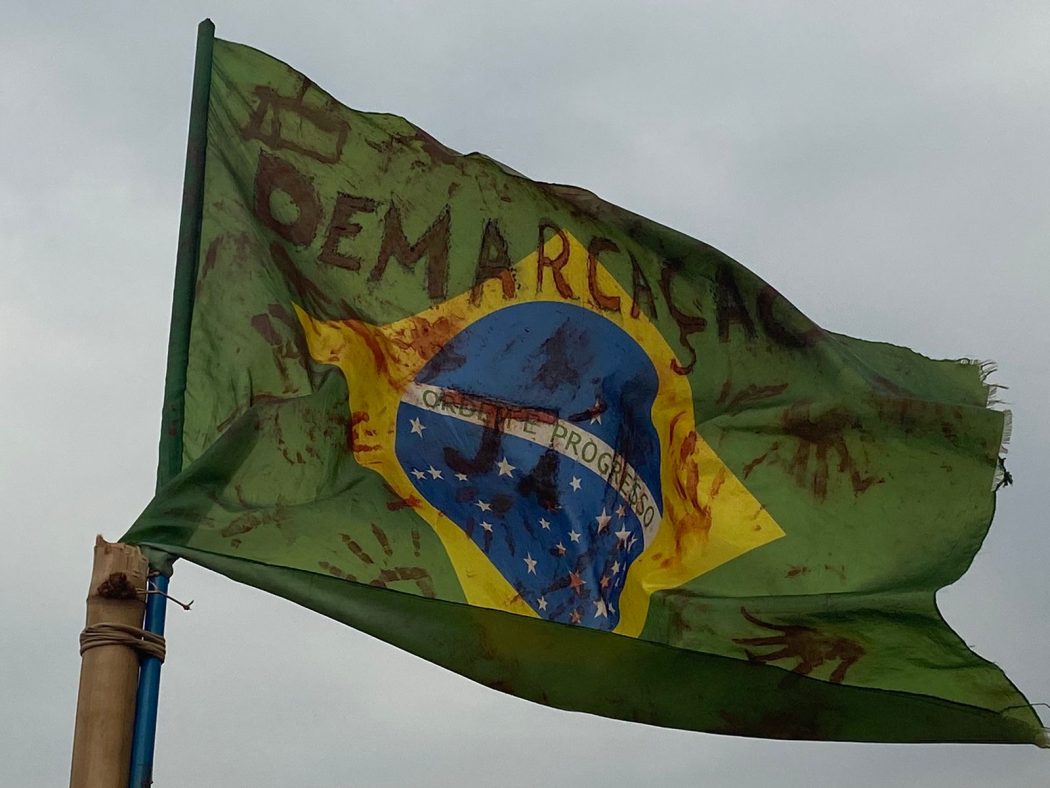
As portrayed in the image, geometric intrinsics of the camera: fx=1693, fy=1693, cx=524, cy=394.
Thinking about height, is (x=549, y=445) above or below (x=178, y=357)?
above

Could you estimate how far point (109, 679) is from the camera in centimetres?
623

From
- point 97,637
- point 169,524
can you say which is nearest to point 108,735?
point 97,637

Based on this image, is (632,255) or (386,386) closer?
(386,386)

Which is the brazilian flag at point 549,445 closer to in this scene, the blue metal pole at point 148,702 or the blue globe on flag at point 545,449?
the blue globe on flag at point 545,449

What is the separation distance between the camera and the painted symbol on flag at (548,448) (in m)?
7.78

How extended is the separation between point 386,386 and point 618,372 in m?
1.42

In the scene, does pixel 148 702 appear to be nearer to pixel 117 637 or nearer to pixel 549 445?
pixel 117 637

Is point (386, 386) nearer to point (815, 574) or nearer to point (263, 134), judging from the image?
point (263, 134)

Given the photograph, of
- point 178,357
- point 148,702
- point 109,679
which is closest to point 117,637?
point 109,679

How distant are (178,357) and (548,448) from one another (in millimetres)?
1980

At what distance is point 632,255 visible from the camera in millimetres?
9297

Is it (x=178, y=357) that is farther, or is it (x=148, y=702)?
(x=178, y=357)

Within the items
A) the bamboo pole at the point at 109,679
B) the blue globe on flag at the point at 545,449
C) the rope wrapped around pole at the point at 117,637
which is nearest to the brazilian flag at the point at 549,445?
the blue globe on flag at the point at 545,449

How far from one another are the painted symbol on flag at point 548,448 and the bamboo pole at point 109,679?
A: 4.73 ft
